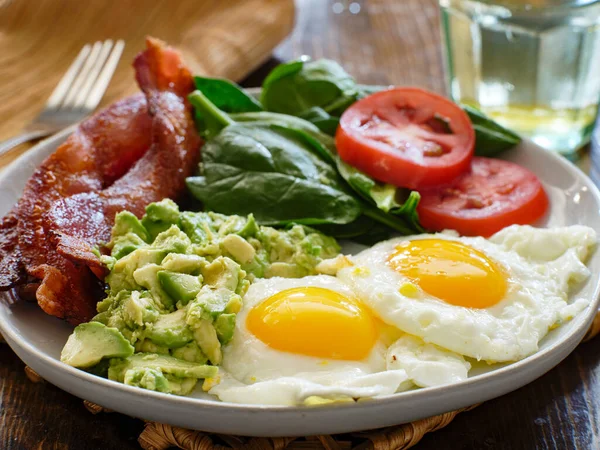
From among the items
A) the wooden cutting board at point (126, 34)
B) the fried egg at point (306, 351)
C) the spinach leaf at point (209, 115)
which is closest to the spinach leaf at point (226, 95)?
the spinach leaf at point (209, 115)

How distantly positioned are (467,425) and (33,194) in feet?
5.31

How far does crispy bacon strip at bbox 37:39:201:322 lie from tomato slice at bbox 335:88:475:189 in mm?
641

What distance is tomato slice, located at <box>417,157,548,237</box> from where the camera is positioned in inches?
110

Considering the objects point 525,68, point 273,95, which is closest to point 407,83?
point 525,68

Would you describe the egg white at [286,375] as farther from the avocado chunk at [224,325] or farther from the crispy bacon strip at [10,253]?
the crispy bacon strip at [10,253]

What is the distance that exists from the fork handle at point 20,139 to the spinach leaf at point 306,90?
107 centimetres

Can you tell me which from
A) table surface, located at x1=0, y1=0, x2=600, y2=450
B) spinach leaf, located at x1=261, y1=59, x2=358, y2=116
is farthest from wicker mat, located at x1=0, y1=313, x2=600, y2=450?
spinach leaf, located at x1=261, y1=59, x2=358, y2=116

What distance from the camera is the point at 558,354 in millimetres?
2062

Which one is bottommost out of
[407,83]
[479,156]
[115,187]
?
[407,83]

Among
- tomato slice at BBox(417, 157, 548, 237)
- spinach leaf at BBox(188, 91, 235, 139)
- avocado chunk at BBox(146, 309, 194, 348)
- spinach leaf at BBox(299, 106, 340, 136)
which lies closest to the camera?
avocado chunk at BBox(146, 309, 194, 348)

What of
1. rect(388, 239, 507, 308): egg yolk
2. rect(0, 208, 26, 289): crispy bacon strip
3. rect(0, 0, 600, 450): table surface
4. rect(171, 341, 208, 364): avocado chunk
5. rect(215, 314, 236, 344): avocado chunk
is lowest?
rect(0, 0, 600, 450): table surface

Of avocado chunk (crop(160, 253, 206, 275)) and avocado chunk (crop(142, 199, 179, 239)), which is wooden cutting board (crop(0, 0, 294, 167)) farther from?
avocado chunk (crop(160, 253, 206, 275))

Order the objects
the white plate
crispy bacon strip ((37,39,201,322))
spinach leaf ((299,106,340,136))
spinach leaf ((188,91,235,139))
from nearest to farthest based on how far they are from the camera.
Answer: the white plate < crispy bacon strip ((37,39,201,322)) < spinach leaf ((188,91,235,139)) < spinach leaf ((299,106,340,136))

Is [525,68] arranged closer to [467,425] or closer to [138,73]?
[138,73]
